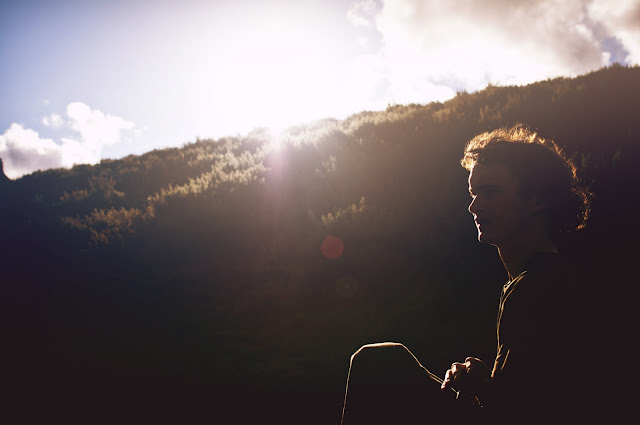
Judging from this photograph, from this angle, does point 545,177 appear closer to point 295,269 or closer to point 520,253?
point 520,253

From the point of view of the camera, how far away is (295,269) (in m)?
5.86

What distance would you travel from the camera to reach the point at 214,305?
5.71 meters

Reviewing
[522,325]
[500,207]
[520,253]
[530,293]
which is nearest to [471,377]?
[522,325]

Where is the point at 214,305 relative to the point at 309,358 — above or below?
above

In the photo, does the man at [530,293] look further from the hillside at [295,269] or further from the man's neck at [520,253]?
the hillside at [295,269]

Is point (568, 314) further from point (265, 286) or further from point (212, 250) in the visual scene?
point (212, 250)

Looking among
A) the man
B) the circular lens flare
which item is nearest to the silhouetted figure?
the man

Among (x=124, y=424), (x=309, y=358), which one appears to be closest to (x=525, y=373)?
(x=309, y=358)

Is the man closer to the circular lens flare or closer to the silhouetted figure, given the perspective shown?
the silhouetted figure

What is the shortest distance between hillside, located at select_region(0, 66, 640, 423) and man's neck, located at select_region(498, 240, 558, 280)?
1333 millimetres

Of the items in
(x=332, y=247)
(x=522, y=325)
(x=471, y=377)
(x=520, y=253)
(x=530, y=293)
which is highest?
(x=332, y=247)

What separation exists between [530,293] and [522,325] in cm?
16

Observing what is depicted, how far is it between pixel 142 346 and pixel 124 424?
3.92ft

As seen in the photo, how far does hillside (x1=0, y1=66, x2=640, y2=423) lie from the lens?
469cm
